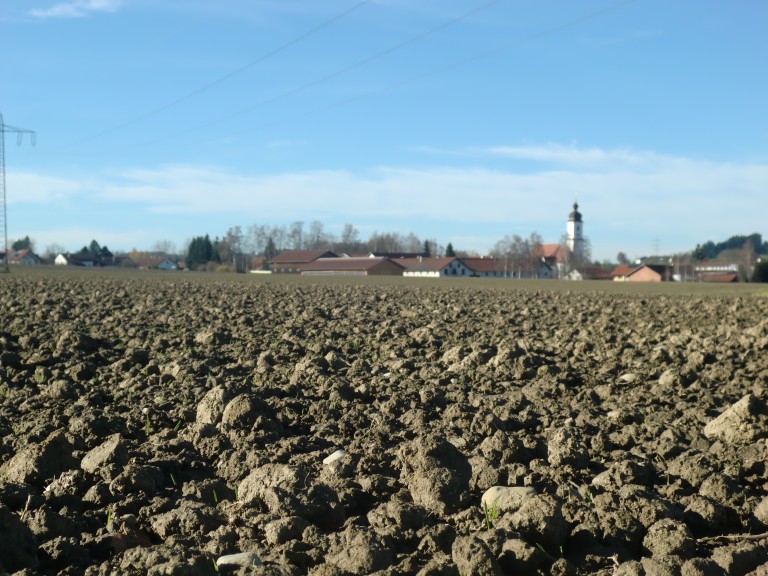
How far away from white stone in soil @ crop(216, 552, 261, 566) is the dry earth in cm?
1

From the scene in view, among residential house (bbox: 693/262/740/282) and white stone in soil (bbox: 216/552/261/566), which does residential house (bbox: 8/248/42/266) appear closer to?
residential house (bbox: 693/262/740/282)

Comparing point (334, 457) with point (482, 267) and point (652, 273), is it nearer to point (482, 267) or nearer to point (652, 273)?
point (652, 273)

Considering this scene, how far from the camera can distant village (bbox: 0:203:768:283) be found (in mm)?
105500

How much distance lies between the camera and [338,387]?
314 inches

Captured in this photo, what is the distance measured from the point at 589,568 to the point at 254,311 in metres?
15.0

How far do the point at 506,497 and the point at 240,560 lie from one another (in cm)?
162

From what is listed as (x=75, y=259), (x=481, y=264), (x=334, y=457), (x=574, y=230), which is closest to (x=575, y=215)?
(x=574, y=230)

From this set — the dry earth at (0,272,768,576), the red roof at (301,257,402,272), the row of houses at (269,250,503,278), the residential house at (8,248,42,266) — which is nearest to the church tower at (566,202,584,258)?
the row of houses at (269,250,503,278)

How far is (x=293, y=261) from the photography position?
123 meters

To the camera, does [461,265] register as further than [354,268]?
Yes

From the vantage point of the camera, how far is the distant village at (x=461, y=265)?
10550 cm

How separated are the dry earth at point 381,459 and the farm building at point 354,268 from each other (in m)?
90.1

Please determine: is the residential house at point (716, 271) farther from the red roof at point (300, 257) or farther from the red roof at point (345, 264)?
the red roof at point (300, 257)

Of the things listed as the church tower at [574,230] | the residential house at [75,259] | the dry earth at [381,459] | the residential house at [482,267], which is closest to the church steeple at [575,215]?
the church tower at [574,230]
